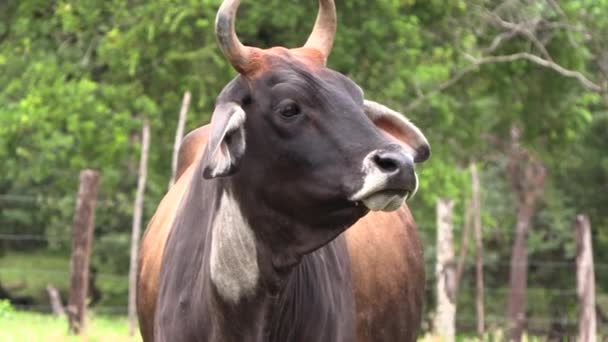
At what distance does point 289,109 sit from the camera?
16.2ft

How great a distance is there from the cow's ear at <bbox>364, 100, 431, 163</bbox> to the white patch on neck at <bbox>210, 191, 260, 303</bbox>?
623 millimetres

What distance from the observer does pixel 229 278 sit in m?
5.20

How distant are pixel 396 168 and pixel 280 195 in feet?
1.88

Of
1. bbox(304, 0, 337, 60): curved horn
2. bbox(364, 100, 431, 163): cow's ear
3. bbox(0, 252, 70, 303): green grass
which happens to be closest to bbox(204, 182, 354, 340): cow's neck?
bbox(364, 100, 431, 163): cow's ear

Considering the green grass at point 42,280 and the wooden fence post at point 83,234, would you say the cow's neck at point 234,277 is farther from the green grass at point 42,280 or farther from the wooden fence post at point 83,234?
the green grass at point 42,280

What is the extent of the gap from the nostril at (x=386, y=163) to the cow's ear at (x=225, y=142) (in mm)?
531

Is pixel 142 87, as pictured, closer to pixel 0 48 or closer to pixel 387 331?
pixel 0 48

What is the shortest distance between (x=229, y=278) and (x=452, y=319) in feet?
36.8

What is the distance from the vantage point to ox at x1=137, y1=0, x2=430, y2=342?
15.9ft

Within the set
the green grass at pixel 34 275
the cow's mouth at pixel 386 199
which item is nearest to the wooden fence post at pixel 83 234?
the cow's mouth at pixel 386 199

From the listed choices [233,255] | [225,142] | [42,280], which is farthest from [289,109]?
[42,280]

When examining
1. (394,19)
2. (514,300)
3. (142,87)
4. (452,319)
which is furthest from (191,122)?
(514,300)

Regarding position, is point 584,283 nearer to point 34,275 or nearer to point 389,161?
point 389,161

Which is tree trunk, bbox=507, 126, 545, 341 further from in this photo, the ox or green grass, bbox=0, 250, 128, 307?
the ox
